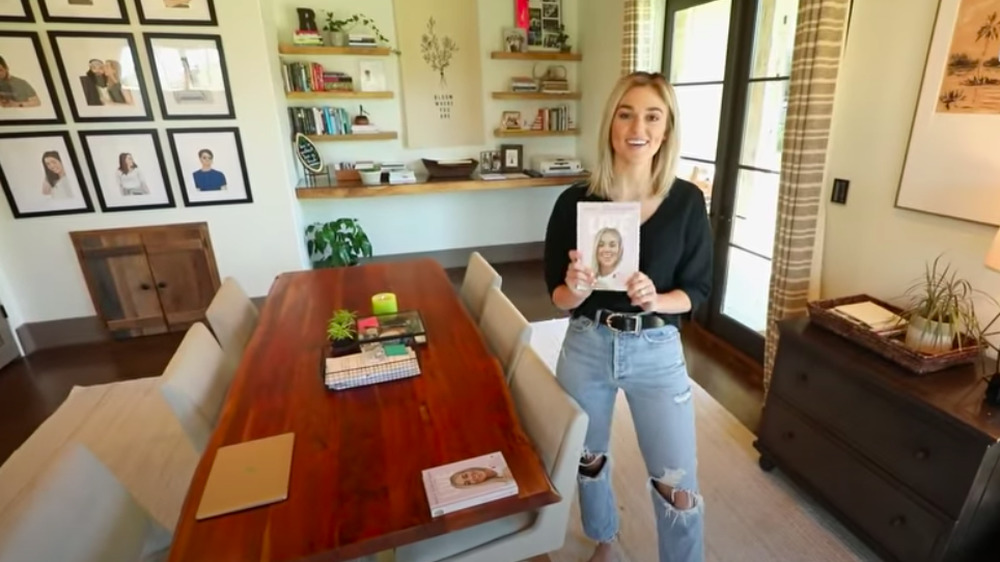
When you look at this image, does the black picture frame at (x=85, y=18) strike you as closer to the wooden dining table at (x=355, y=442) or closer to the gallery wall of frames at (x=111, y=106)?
the gallery wall of frames at (x=111, y=106)

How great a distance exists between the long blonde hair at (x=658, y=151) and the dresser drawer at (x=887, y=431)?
1.05 metres

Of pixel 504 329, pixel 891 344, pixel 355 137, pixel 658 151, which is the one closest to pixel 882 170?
pixel 891 344

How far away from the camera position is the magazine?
4.04ft

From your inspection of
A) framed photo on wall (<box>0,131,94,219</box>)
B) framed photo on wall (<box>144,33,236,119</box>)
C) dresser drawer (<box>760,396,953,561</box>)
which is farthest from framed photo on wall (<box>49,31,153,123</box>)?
dresser drawer (<box>760,396,953,561</box>)

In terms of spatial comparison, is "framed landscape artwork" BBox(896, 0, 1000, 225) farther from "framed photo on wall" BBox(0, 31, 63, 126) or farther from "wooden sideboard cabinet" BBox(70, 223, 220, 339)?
"framed photo on wall" BBox(0, 31, 63, 126)

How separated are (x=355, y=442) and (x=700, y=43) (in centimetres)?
326

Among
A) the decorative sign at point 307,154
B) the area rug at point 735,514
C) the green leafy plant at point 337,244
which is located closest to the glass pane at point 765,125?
the area rug at point 735,514

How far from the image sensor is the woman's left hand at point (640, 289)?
1.22 m

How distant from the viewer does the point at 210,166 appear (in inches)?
131

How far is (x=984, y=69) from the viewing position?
157 centimetres

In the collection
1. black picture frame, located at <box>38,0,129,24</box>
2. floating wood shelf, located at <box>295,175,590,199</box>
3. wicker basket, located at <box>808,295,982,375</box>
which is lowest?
wicker basket, located at <box>808,295,982,375</box>

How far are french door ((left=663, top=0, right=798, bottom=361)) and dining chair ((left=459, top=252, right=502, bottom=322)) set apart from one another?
1.21 meters

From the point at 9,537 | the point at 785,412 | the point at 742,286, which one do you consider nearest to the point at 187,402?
the point at 9,537

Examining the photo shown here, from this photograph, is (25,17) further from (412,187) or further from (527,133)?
(527,133)
